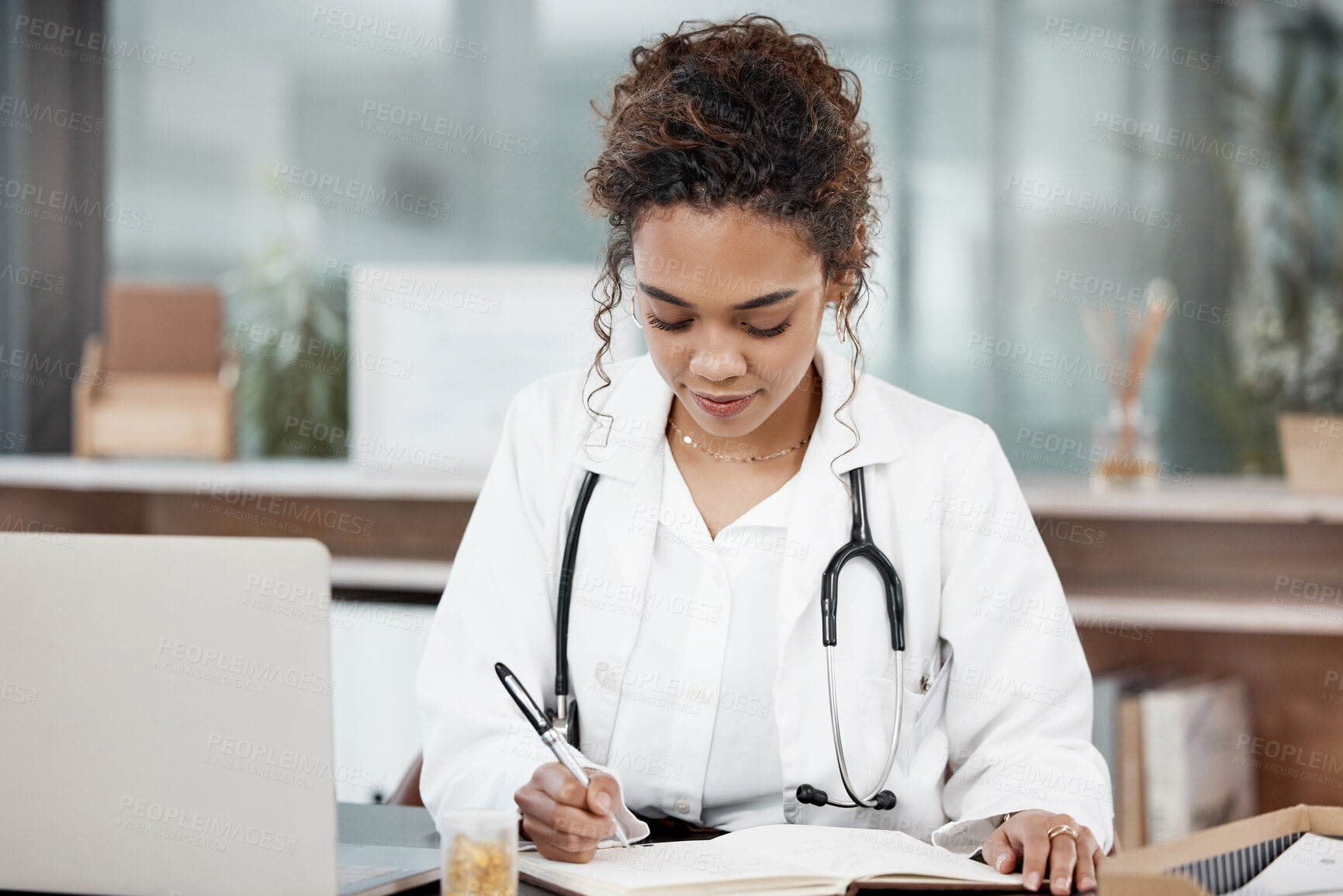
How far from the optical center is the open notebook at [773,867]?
0.96 m

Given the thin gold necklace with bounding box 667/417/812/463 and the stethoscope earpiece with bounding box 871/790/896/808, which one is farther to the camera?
the thin gold necklace with bounding box 667/417/812/463

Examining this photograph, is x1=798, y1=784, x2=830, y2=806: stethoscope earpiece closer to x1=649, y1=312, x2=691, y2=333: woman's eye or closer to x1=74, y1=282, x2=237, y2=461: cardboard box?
x1=649, y1=312, x2=691, y2=333: woman's eye

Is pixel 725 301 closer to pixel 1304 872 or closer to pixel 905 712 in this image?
pixel 905 712

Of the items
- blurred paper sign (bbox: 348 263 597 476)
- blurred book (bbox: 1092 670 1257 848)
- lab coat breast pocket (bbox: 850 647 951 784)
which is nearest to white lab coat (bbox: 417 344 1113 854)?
lab coat breast pocket (bbox: 850 647 951 784)

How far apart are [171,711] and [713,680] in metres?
0.66

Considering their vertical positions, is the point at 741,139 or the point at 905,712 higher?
the point at 741,139

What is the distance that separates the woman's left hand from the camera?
1062 millimetres

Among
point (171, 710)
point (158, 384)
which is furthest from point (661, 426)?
point (158, 384)

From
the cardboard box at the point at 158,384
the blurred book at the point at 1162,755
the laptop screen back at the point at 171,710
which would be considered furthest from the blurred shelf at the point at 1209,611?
the cardboard box at the point at 158,384

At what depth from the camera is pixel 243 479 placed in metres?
2.73

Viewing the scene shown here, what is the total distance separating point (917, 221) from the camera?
3.21 meters

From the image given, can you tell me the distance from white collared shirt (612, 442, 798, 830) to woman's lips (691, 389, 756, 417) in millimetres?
167

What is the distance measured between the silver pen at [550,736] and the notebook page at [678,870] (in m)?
0.04

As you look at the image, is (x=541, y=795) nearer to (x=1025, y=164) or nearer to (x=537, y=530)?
(x=537, y=530)
